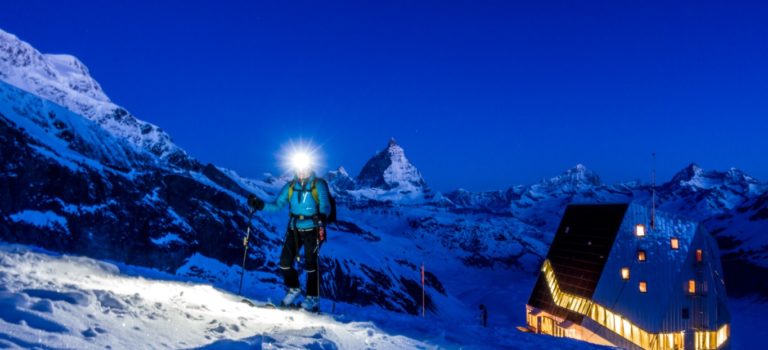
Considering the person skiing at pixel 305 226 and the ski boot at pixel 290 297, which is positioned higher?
the person skiing at pixel 305 226

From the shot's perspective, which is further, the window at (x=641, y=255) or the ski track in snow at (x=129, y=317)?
the window at (x=641, y=255)

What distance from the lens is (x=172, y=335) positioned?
588 centimetres

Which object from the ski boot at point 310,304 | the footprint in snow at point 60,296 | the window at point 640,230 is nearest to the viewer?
the footprint in snow at point 60,296

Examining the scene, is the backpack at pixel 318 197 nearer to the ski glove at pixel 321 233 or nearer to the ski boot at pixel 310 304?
the ski glove at pixel 321 233

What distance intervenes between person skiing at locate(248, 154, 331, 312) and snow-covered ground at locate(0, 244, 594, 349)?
0.93 m

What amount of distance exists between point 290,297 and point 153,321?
13.8 ft

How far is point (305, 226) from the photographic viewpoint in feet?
33.9

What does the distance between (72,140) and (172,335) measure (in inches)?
5878

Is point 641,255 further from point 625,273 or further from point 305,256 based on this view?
point 305,256

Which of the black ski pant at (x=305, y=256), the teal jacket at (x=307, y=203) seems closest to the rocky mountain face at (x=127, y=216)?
the black ski pant at (x=305, y=256)

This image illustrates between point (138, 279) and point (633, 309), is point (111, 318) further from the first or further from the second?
point (633, 309)

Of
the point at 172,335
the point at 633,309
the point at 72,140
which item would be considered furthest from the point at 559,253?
the point at 72,140

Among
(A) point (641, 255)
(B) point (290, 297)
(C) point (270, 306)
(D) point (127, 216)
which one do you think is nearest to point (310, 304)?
(B) point (290, 297)

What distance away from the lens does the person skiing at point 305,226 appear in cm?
1037
